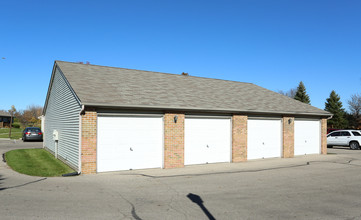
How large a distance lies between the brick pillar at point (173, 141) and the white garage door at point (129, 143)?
292mm

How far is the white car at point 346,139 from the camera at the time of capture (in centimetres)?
2411

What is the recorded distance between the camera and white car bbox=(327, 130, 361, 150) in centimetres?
2411

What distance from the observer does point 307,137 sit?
60.8ft

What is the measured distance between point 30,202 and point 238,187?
19.4 ft

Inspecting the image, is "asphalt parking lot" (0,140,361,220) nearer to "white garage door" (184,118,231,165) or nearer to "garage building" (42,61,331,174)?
"garage building" (42,61,331,174)

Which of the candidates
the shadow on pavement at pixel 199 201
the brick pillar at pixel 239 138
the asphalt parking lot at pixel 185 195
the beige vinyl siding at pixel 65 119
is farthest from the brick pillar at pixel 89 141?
the brick pillar at pixel 239 138

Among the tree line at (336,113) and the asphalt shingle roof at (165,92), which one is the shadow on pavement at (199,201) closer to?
the asphalt shingle roof at (165,92)

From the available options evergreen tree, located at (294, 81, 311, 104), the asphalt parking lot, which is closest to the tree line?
evergreen tree, located at (294, 81, 311, 104)

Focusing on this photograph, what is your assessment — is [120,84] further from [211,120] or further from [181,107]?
[211,120]

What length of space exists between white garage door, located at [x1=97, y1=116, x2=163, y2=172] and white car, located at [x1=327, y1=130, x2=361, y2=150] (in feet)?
64.2

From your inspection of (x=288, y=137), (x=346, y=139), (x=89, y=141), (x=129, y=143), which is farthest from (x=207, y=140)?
(x=346, y=139)

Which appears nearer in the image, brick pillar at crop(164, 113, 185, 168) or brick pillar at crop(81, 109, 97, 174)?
brick pillar at crop(81, 109, 97, 174)

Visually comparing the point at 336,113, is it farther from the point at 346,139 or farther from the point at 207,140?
the point at 207,140

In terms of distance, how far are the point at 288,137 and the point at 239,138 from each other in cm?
412
